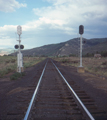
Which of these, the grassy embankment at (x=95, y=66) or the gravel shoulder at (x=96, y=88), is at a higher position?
the gravel shoulder at (x=96, y=88)

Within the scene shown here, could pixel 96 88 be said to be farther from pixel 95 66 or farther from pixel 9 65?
pixel 9 65

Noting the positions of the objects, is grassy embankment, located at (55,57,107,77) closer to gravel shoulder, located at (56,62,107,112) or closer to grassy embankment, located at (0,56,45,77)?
gravel shoulder, located at (56,62,107,112)

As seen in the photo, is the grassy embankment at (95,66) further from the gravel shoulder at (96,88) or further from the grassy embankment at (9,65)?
the grassy embankment at (9,65)

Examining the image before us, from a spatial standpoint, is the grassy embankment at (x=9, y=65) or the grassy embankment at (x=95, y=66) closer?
the grassy embankment at (x=9, y=65)

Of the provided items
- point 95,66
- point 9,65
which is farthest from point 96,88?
point 9,65

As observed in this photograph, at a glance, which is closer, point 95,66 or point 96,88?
point 96,88

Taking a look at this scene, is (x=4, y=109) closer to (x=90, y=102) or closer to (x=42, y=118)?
(x=42, y=118)

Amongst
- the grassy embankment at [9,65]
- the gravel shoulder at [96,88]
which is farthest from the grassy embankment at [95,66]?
the grassy embankment at [9,65]

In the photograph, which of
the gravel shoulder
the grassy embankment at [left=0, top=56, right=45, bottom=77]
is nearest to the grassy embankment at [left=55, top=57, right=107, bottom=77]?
the gravel shoulder

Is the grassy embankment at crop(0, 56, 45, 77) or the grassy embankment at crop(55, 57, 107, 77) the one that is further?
the grassy embankment at crop(55, 57, 107, 77)

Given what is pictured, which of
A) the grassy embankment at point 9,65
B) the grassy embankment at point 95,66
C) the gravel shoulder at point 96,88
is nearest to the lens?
the gravel shoulder at point 96,88

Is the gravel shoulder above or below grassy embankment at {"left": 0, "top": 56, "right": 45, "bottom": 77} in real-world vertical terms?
above

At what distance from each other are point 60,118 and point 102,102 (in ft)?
8.58

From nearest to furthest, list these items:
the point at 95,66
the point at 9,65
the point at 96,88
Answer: the point at 96,88 < the point at 95,66 < the point at 9,65
